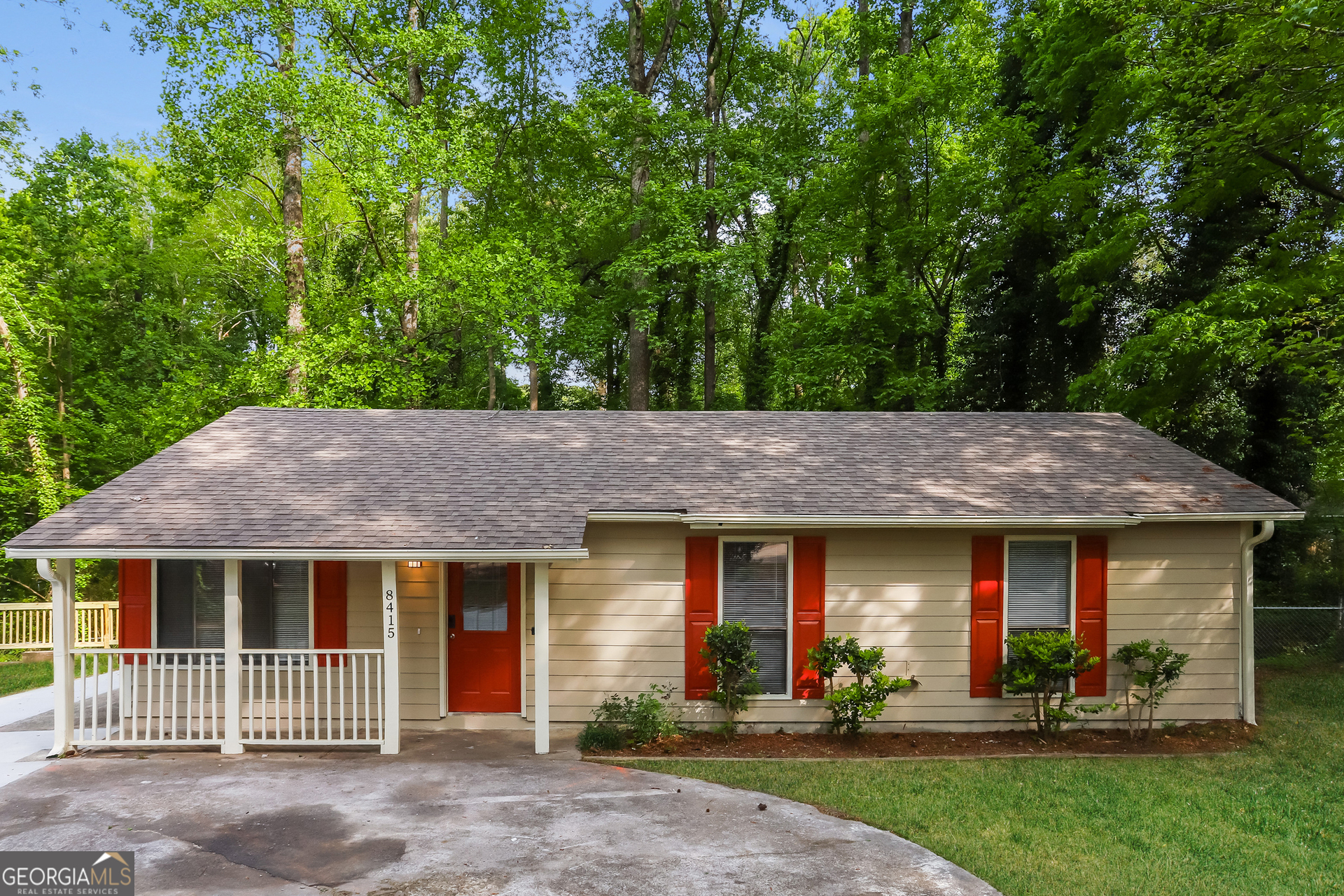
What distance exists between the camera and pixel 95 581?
58.2 feet

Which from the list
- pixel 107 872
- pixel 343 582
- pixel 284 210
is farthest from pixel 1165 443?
pixel 284 210

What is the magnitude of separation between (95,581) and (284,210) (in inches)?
388

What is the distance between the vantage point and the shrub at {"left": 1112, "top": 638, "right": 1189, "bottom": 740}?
26.9 ft

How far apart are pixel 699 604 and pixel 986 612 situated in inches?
127

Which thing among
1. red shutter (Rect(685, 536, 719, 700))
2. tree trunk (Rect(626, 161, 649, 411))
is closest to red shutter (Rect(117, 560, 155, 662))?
red shutter (Rect(685, 536, 719, 700))

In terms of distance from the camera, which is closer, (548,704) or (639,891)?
(639,891)

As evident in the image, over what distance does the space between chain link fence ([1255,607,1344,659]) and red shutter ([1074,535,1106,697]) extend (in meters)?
6.42

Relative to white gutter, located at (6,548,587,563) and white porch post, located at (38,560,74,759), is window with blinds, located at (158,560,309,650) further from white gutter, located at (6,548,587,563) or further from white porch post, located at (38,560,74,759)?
white gutter, located at (6,548,587,563)

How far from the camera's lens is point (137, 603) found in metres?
8.19

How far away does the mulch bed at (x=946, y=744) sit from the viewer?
25.5 feet

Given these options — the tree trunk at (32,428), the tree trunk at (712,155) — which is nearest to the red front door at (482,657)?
the tree trunk at (32,428)

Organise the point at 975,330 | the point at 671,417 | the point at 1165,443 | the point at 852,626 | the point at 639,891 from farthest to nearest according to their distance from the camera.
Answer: the point at 975,330 < the point at 671,417 < the point at 1165,443 < the point at 852,626 < the point at 639,891

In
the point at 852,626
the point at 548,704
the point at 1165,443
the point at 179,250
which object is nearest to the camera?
the point at 548,704

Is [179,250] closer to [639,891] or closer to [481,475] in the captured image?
[481,475]
